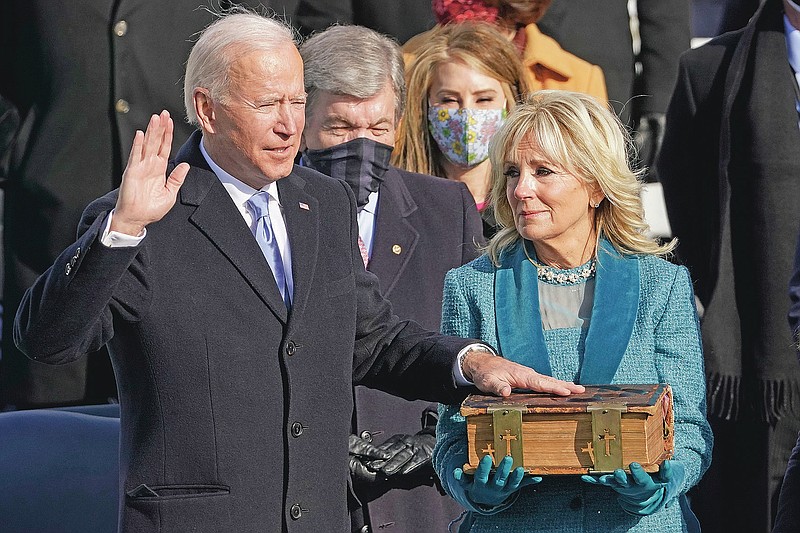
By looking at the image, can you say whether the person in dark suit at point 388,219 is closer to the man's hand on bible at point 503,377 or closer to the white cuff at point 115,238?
the man's hand on bible at point 503,377

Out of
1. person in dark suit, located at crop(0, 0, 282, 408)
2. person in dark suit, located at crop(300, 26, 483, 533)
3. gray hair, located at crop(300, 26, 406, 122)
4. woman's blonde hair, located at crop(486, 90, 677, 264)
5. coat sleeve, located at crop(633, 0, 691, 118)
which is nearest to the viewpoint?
woman's blonde hair, located at crop(486, 90, 677, 264)

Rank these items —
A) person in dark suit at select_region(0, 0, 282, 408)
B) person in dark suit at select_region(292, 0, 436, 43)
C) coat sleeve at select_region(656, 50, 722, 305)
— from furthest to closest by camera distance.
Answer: person in dark suit at select_region(292, 0, 436, 43), coat sleeve at select_region(656, 50, 722, 305), person in dark suit at select_region(0, 0, 282, 408)

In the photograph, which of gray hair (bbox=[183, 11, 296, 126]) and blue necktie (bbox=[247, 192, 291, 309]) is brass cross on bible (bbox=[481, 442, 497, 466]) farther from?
gray hair (bbox=[183, 11, 296, 126])

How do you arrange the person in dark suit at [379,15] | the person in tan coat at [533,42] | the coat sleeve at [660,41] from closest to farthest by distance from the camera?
the person in tan coat at [533,42] < the person in dark suit at [379,15] < the coat sleeve at [660,41]

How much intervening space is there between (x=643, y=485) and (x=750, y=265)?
2.16 m

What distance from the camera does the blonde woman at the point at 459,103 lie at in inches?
196

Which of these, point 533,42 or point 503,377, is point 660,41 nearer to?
point 533,42

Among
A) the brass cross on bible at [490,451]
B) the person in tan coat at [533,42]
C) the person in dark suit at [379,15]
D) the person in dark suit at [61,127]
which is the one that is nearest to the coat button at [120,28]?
the person in dark suit at [61,127]

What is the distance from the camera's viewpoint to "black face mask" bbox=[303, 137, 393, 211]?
4.38 meters

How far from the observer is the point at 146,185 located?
9.78 ft

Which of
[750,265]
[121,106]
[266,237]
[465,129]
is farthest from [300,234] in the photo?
[750,265]

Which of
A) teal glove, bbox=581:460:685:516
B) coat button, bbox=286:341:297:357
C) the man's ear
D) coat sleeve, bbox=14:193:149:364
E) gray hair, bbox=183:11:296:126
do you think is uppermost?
gray hair, bbox=183:11:296:126

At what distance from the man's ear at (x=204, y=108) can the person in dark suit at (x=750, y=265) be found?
238cm

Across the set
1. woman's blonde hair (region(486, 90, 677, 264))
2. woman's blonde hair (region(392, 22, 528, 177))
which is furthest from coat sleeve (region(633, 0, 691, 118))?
woman's blonde hair (region(486, 90, 677, 264))
